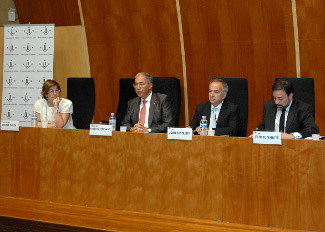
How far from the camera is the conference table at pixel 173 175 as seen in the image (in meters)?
2.31

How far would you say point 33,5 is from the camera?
5.73 meters

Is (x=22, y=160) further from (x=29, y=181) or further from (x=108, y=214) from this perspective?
(x=108, y=214)

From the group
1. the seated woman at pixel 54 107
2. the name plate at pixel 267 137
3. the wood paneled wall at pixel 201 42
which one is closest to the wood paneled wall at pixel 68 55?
the wood paneled wall at pixel 201 42

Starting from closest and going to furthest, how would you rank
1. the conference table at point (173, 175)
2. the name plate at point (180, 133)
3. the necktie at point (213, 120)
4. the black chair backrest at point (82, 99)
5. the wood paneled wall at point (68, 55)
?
the conference table at point (173, 175), the name plate at point (180, 133), the necktie at point (213, 120), the black chair backrest at point (82, 99), the wood paneled wall at point (68, 55)

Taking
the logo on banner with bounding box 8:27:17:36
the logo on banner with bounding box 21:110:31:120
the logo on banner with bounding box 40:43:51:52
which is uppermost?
the logo on banner with bounding box 8:27:17:36

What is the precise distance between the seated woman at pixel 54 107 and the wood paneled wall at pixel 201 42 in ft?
4.67

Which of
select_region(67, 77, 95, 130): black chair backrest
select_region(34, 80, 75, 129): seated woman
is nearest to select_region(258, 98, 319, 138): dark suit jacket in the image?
select_region(34, 80, 75, 129): seated woman

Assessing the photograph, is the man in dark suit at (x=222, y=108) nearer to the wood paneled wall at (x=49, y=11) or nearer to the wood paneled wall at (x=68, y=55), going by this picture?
the wood paneled wall at (x=68, y=55)

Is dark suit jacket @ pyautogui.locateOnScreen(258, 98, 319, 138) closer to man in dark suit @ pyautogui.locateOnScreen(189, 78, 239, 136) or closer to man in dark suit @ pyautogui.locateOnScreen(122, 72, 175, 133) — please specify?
man in dark suit @ pyautogui.locateOnScreen(189, 78, 239, 136)

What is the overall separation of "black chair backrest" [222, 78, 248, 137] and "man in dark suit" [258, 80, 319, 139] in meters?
0.45

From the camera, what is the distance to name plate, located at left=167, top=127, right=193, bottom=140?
256 cm

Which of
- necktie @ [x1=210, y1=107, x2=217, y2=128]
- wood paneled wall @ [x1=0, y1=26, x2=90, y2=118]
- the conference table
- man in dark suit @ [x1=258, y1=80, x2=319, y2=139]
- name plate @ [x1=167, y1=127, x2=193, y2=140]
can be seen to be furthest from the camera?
wood paneled wall @ [x1=0, y1=26, x2=90, y2=118]

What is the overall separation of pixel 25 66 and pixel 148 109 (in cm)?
209

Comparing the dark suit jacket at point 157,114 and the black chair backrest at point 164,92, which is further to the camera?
the black chair backrest at point 164,92
